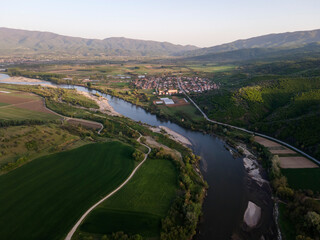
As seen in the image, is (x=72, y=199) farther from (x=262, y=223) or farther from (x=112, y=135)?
(x=262, y=223)

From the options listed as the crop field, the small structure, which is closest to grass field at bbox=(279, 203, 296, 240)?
the small structure

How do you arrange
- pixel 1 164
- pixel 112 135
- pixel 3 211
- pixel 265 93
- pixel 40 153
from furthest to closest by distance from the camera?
pixel 265 93
pixel 112 135
pixel 40 153
pixel 1 164
pixel 3 211

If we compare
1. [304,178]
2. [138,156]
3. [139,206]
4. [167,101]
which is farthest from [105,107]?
[304,178]

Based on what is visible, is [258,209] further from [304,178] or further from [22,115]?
[22,115]

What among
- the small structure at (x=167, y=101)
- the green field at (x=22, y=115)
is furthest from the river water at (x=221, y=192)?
the green field at (x=22, y=115)

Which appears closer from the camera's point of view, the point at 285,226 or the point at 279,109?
the point at 285,226

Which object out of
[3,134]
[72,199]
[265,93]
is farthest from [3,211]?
[265,93]
